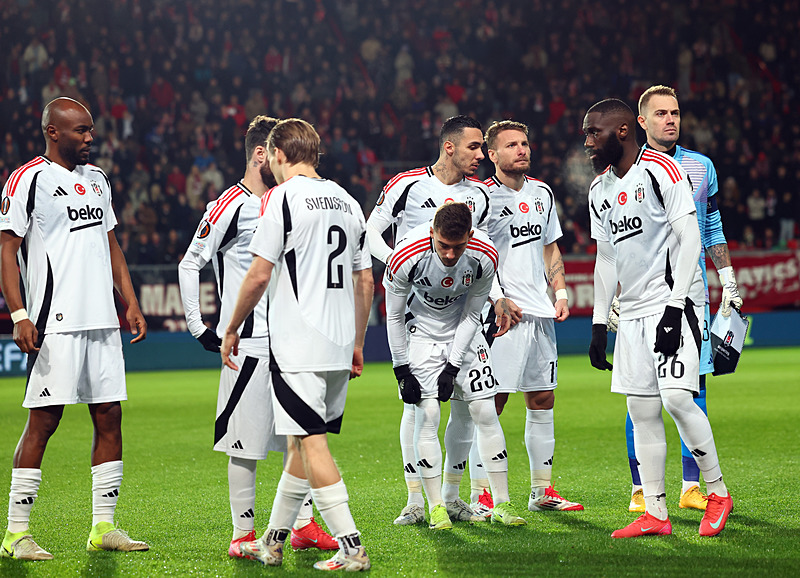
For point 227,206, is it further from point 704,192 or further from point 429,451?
point 704,192

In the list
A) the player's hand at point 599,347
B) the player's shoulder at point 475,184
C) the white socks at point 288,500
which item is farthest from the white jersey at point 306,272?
the player's shoulder at point 475,184

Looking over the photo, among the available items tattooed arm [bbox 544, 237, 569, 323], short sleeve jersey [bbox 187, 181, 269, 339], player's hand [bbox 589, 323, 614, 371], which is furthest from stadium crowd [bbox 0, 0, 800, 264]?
player's hand [bbox 589, 323, 614, 371]

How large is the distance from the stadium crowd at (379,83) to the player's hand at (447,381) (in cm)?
1403

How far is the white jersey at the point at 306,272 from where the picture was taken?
181 inches

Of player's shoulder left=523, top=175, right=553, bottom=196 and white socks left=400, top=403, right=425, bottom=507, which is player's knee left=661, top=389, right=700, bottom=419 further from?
player's shoulder left=523, top=175, right=553, bottom=196

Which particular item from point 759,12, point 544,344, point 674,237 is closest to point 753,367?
point 544,344

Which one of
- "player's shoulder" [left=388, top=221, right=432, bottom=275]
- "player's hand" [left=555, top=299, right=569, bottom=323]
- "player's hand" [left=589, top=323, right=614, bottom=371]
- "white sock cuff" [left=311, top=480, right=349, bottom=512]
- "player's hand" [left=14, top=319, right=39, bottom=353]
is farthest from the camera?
"player's hand" [left=555, top=299, right=569, bottom=323]

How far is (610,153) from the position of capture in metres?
5.54

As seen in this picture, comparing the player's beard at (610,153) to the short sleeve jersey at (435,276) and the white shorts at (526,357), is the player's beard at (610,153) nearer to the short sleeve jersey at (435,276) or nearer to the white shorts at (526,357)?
the short sleeve jersey at (435,276)

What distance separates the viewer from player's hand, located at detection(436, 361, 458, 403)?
18.5 feet

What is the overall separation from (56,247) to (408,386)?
7.02ft

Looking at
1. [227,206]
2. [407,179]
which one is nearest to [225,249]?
[227,206]

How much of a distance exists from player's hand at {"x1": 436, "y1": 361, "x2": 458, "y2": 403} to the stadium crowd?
14.0 metres

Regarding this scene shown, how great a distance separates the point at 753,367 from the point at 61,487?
40.6ft
